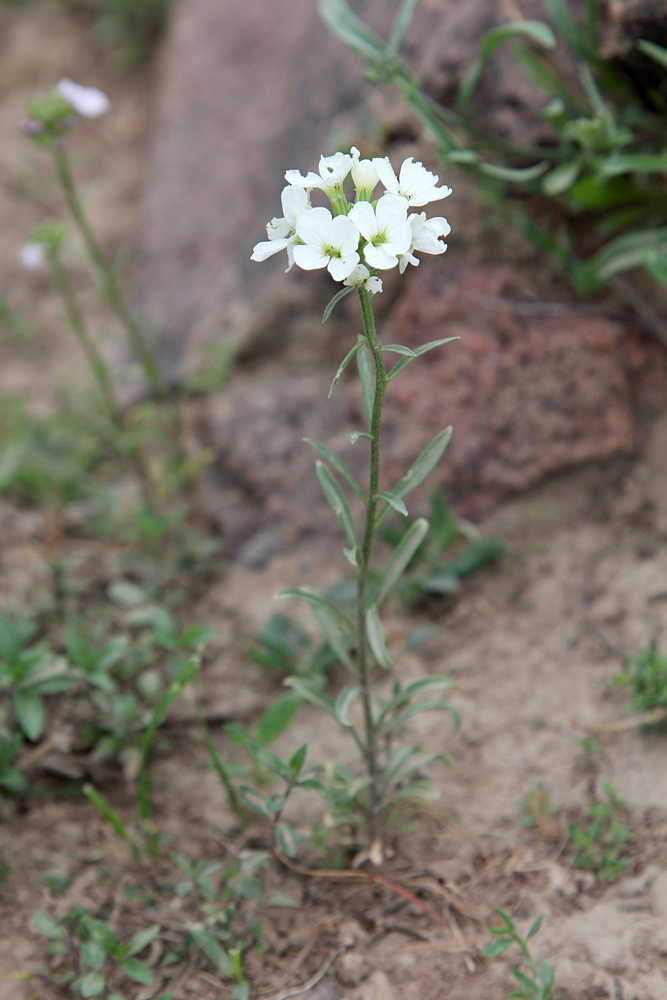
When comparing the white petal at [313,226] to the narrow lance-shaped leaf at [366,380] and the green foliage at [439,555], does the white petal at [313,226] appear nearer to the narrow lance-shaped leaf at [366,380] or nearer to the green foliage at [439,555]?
the narrow lance-shaped leaf at [366,380]

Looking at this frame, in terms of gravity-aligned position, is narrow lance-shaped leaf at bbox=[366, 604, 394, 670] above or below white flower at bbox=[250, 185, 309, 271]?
below

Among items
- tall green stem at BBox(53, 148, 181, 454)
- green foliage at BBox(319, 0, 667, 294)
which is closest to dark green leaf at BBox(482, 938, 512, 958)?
green foliage at BBox(319, 0, 667, 294)

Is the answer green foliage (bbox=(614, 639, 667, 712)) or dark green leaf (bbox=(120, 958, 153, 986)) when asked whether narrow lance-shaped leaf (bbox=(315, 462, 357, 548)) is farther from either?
dark green leaf (bbox=(120, 958, 153, 986))

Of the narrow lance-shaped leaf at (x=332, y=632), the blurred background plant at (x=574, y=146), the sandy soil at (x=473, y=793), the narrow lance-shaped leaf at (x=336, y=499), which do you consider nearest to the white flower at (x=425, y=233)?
the narrow lance-shaped leaf at (x=336, y=499)

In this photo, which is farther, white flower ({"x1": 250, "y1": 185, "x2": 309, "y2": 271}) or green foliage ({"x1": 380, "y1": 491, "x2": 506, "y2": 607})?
green foliage ({"x1": 380, "y1": 491, "x2": 506, "y2": 607})

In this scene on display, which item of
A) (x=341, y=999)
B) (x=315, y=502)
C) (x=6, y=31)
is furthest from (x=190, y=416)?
(x=6, y=31)

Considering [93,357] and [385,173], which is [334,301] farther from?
[93,357]

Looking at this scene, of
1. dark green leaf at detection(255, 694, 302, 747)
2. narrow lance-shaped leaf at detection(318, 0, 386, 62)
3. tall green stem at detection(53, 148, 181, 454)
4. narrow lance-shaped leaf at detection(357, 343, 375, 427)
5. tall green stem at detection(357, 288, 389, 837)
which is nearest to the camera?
tall green stem at detection(357, 288, 389, 837)
